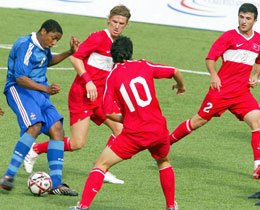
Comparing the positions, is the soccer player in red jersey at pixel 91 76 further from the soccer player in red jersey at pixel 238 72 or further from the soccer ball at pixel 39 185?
the soccer player in red jersey at pixel 238 72

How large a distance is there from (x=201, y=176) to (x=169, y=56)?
9103mm

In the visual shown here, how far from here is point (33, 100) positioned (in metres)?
8.77

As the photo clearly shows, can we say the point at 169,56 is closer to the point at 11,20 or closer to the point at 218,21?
the point at 218,21

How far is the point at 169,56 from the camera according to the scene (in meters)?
18.7

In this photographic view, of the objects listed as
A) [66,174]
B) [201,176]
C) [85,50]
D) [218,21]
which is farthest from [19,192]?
[218,21]

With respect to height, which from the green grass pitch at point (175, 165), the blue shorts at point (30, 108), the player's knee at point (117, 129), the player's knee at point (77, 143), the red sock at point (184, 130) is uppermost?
the blue shorts at point (30, 108)

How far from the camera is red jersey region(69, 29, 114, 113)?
30.2ft

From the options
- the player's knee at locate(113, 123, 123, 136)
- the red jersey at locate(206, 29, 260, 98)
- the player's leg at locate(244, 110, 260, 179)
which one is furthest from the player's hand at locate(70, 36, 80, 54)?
the player's leg at locate(244, 110, 260, 179)

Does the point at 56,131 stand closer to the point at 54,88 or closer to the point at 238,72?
the point at 54,88

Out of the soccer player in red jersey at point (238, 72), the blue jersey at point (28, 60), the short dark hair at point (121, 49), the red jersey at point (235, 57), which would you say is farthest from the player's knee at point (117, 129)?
the short dark hair at point (121, 49)

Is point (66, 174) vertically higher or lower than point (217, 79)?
lower

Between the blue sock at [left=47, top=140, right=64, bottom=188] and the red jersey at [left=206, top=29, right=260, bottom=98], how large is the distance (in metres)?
2.47

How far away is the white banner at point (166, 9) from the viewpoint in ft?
65.3

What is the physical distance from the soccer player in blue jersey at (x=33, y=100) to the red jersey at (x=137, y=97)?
1124 millimetres
